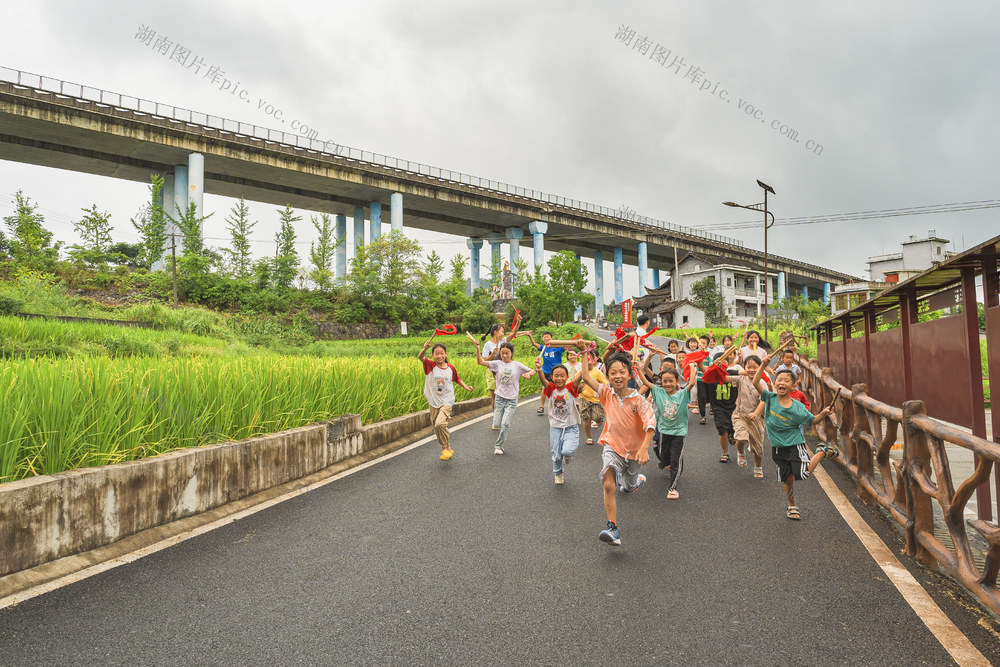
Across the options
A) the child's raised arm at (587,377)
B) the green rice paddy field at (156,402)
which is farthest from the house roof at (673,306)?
the child's raised arm at (587,377)

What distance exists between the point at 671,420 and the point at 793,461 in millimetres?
1415

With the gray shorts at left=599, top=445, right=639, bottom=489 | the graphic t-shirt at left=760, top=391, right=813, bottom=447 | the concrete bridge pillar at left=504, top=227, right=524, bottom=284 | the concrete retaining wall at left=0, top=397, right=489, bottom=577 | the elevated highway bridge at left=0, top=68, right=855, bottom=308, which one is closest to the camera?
the concrete retaining wall at left=0, top=397, right=489, bottom=577

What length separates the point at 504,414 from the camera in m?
9.35

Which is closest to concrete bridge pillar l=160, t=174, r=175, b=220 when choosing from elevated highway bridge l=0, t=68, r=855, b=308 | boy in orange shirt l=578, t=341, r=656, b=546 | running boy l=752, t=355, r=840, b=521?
elevated highway bridge l=0, t=68, r=855, b=308

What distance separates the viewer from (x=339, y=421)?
8188 mm

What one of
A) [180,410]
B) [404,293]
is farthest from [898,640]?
[404,293]

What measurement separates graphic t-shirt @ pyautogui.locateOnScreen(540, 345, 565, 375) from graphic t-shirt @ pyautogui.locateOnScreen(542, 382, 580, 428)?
296 centimetres

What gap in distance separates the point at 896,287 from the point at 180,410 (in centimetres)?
746

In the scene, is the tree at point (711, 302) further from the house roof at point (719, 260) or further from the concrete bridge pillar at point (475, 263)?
the concrete bridge pillar at point (475, 263)

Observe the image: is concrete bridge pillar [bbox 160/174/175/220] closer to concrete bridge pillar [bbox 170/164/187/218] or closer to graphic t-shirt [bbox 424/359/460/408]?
concrete bridge pillar [bbox 170/164/187/218]

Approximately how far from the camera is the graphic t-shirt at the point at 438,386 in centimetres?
877

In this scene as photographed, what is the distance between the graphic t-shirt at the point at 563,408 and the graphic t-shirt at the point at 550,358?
296 cm

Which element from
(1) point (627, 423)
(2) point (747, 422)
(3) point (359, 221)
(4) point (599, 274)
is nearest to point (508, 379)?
(2) point (747, 422)

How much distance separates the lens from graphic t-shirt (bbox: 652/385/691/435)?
22.5 ft
